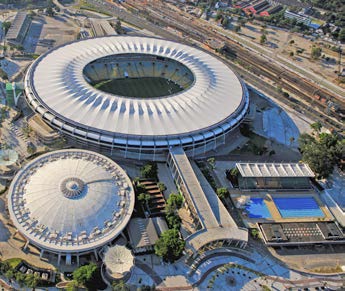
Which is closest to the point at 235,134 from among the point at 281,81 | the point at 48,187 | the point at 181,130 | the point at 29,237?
the point at 181,130

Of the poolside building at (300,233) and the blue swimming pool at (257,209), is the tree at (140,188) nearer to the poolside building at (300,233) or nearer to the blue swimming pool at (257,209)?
the blue swimming pool at (257,209)

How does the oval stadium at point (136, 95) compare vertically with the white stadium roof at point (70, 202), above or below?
above

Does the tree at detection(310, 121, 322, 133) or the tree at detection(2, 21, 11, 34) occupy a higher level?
the tree at detection(310, 121, 322, 133)

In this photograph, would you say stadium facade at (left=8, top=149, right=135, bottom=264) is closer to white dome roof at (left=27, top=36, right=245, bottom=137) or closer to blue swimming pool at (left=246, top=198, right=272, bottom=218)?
white dome roof at (left=27, top=36, right=245, bottom=137)

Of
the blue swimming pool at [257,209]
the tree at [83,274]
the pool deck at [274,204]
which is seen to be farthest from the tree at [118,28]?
the tree at [83,274]

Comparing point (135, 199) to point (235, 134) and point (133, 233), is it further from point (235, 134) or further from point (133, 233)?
point (235, 134)

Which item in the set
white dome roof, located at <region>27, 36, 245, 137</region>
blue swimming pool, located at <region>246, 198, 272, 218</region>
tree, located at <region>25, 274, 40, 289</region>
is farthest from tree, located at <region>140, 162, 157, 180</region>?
tree, located at <region>25, 274, 40, 289</region>

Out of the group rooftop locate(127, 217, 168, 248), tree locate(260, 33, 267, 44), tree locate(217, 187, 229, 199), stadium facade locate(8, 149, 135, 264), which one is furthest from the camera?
tree locate(260, 33, 267, 44)
